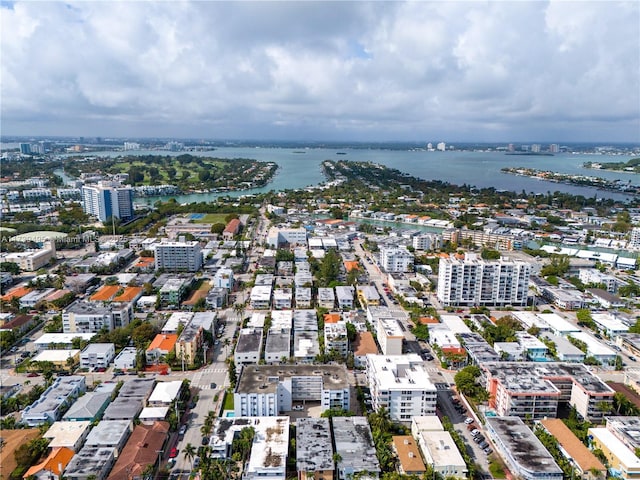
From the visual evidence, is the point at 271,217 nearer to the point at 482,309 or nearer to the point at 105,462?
the point at 482,309

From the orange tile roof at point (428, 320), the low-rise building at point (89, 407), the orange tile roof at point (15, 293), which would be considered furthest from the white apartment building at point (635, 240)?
the orange tile roof at point (15, 293)

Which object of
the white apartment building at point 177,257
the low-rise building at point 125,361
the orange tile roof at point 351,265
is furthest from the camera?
the white apartment building at point 177,257

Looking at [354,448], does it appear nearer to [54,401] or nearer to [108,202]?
[54,401]

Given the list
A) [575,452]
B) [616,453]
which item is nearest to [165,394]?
[575,452]

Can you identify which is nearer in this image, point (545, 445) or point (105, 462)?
point (105, 462)

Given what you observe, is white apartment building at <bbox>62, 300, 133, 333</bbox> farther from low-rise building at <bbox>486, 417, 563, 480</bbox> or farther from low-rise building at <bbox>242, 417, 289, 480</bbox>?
low-rise building at <bbox>486, 417, 563, 480</bbox>

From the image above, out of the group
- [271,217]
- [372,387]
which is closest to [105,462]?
[372,387]

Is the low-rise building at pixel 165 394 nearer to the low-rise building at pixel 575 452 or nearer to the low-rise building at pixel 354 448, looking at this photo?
the low-rise building at pixel 354 448
